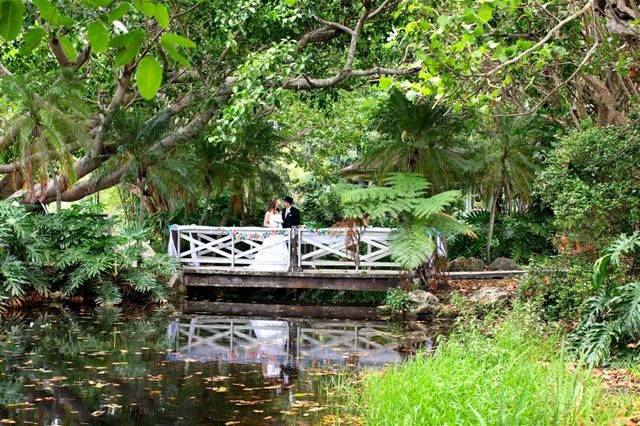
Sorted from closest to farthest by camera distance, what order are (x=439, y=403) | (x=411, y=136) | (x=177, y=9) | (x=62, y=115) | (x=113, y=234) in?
(x=439, y=403), (x=177, y=9), (x=62, y=115), (x=411, y=136), (x=113, y=234)

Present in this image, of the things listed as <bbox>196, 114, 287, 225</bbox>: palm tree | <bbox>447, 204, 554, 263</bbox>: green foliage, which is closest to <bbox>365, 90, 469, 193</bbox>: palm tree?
<bbox>447, 204, 554, 263</bbox>: green foliage

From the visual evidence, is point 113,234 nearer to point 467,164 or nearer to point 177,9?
point 177,9

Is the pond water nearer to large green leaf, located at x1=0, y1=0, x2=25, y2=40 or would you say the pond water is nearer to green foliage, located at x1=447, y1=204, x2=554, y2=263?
large green leaf, located at x1=0, y1=0, x2=25, y2=40

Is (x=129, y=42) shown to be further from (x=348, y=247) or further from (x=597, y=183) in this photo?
(x=348, y=247)

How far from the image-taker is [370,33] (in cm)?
1483

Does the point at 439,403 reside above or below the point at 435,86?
below

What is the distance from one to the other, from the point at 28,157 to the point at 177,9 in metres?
3.97

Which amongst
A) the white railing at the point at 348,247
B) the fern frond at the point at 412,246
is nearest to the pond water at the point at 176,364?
the fern frond at the point at 412,246

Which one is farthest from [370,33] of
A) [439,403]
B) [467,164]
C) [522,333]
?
[439,403]

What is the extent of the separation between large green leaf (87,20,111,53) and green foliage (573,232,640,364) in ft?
20.0

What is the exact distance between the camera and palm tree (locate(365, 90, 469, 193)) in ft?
49.1

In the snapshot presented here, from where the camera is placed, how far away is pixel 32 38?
2.59 meters

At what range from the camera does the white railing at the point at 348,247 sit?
1515 cm

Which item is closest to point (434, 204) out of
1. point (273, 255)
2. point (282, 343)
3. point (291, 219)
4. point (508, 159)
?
point (291, 219)
